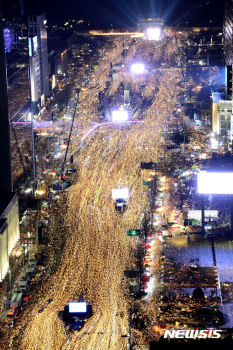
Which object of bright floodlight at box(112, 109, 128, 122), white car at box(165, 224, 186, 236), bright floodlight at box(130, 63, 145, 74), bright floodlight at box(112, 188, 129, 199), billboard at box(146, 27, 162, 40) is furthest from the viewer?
billboard at box(146, 27, 162, 40)

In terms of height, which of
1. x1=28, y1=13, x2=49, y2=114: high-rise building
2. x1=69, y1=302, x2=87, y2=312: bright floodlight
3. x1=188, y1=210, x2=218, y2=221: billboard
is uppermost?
x1=28, y1=13, x2=49, y2=114: high-rise building

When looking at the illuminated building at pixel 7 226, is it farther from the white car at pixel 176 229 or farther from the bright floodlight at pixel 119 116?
the bright floodlight at pixel 119 116

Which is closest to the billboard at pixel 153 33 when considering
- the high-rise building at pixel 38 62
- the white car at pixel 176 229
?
the high-rise building at pixel 38 62

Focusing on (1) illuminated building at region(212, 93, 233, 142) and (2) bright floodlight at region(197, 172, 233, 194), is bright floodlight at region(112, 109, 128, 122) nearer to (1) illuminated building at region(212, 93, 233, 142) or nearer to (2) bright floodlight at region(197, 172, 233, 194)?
(1) illuminated building at region(212, 93, 233, 142)

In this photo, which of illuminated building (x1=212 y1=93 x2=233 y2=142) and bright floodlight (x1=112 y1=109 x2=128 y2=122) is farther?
bright floodlight (x1=112 y1=109 x2=128 y2=122)

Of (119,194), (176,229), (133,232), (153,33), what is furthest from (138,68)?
(133,232)

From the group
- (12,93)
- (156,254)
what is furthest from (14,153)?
(156,254)

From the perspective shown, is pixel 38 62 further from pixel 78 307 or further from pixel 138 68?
pixel 78 307

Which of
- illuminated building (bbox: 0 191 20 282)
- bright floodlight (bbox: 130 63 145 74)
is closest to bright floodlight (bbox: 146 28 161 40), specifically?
bright floodlight (bbox: 130 63 145 74)
